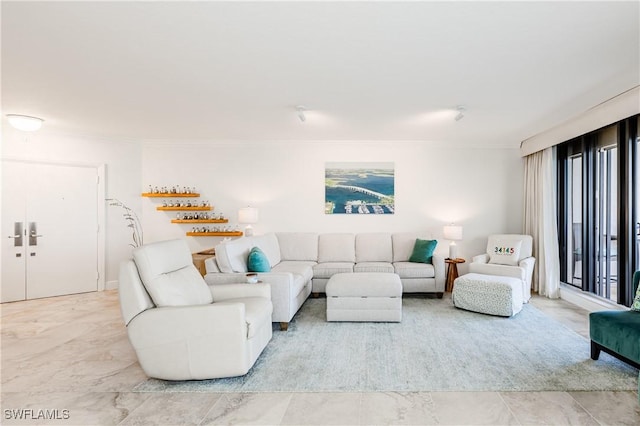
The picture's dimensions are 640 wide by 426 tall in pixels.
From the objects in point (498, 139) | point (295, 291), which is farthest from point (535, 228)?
point (295, 291)

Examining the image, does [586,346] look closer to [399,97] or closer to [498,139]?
[399,97]

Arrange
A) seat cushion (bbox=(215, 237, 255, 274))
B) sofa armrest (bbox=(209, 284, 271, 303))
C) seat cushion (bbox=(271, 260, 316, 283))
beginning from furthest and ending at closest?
1. seat cushion (bbox=(271, 260, 316, 283))
2. seat cushion (bbox=(215, 237, 255, 274))
3. sofa armrest (bbox=(209, 284, 271, 303))

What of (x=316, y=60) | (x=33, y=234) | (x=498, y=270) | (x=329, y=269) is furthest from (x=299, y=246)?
(x=33, y=234)

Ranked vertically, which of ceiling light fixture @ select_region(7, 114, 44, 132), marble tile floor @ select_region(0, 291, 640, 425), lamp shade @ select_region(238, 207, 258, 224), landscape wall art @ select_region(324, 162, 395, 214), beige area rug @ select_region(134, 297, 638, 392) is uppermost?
ceiling light fixture @ select_region(7, 114, 44, 132)

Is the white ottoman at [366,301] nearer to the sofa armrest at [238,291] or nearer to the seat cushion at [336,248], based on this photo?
the sofa armrest at [238,291]

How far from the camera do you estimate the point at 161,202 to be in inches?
242

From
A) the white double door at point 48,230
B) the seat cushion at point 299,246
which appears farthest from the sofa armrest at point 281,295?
the white double door at point 48,230

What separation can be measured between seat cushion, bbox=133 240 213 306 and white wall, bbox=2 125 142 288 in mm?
3410

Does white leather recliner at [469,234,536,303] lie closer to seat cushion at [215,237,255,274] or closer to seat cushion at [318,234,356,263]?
seat cushion at [318,234,356,263]

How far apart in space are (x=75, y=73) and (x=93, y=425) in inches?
112

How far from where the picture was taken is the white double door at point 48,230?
4.96 metres

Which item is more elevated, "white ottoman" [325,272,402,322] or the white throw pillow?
the white throw pillow

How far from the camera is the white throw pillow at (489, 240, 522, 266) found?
5199 millimetres

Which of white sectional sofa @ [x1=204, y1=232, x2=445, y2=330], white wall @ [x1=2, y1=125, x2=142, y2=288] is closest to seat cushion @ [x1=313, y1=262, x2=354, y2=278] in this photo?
white sectional sofa @ [x1=204, y1=232, x2=445, y2=330]
